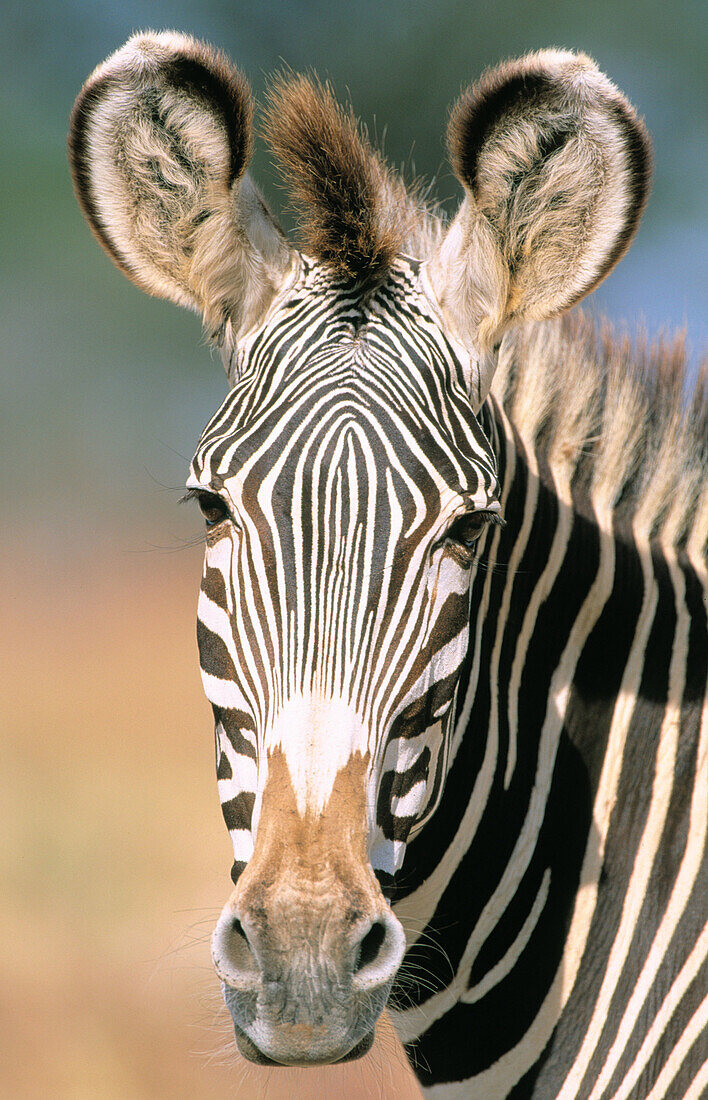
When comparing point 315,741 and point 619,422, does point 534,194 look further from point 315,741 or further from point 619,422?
point 315,741

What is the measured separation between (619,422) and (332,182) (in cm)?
141

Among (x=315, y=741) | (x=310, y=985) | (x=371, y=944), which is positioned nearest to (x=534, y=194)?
(x=315, y=741)

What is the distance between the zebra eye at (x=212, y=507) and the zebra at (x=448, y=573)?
0.07 ft

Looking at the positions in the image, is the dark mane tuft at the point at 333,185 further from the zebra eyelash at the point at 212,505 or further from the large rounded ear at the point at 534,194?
the zebra eyelash at the point at 212,505

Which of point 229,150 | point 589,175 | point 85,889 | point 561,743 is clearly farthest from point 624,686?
point 85,889

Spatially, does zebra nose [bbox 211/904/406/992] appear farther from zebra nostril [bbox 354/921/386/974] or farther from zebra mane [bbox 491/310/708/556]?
zebra mane [bbox 491/310/708/556]

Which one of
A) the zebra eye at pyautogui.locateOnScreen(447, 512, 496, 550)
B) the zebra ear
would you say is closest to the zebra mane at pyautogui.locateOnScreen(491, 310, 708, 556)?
the zebra eye at pyautogui.locateOnScreen(447, 512, 496, 550)

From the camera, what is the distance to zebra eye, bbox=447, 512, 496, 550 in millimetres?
2271

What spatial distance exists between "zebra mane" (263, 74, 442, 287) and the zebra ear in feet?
0.43

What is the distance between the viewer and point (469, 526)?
2.30 meters

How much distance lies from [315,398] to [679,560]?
5.15ft

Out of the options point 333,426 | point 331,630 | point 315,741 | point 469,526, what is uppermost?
point 333,426

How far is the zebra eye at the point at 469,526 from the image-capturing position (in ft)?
7.45

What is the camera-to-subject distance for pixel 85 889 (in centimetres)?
1107
